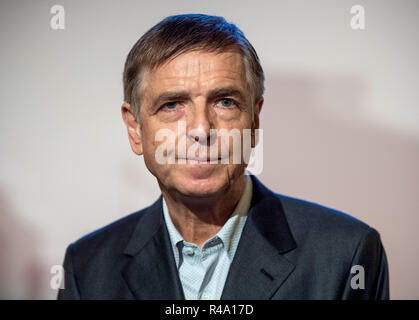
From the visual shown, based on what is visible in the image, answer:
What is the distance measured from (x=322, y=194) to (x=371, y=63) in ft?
2.08

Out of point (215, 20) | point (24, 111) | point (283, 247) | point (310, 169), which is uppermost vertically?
point (215, 20)

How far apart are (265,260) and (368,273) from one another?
0.34 m

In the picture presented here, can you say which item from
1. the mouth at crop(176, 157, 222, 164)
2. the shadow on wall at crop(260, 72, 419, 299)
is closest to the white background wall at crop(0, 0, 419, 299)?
the shadow on wall at crop(260, 72, 419, 299)

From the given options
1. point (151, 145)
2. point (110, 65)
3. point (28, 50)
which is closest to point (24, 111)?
point (28, 50)

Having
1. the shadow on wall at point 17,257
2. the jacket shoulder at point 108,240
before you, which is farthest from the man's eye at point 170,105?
the shadow on wall at point 17,257

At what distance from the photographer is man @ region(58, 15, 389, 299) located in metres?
1.27

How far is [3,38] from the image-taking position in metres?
2.16

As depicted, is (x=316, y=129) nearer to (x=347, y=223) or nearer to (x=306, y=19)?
(x=306, y=19)

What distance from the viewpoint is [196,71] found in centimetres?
126

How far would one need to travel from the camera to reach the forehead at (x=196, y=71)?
1.25 metres

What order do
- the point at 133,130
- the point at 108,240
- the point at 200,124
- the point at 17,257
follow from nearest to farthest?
1. the point at 200,124
2. the point at 133,130
3. the point at 108,240
4. the point at 17,257

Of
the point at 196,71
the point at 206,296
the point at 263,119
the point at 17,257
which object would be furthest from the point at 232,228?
the point at 17,257

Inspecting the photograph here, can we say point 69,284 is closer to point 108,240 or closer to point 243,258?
point 108,240

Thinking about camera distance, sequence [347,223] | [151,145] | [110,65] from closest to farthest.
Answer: [151,145] < [347,223] < [110,65]
